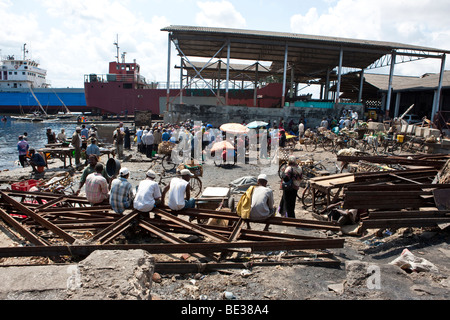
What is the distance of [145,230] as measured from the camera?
18.9 ft

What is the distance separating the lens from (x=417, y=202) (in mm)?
6145

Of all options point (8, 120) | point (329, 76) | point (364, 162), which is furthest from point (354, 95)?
point (8, 120)

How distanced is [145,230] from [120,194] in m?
0.85

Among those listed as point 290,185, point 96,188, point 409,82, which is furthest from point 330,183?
point 409,82

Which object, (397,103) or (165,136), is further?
(397,103)

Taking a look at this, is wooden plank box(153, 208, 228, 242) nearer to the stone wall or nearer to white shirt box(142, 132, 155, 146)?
Result: white shirt box(142, 132, 155, 146)

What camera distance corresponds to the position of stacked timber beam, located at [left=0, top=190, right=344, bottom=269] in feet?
15.0

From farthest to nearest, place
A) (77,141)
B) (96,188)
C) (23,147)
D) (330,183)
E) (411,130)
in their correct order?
(411,130) → (23,147) → (77,141) → (330,183) → (96,188)

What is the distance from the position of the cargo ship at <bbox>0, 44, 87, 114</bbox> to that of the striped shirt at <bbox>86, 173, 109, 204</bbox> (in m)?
52.7

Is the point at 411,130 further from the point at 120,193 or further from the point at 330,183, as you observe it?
the point at 120,193

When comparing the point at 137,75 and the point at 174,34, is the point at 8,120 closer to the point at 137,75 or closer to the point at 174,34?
the point at 137,75

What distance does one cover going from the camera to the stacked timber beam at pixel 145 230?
4.56 meters

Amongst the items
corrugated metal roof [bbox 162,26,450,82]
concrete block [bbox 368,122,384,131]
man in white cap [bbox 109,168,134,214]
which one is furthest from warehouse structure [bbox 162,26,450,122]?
man in white cap [bbox 109,168,134,214]

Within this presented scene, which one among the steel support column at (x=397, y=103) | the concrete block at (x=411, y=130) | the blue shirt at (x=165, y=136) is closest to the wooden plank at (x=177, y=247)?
the blue shirt at (x=165, y=136)
